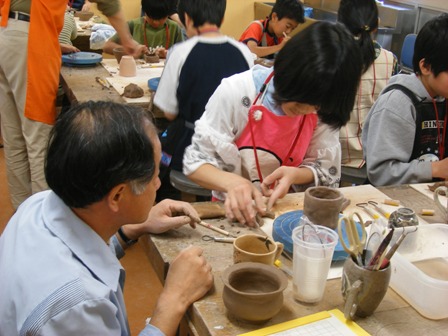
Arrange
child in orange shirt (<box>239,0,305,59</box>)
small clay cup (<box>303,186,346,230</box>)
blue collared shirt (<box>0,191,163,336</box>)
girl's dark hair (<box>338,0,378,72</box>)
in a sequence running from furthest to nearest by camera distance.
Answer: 1. child in orange shirt (<box>239,0,305,59</box>)
2. girl's dark hair (<box>338,0,378,72</box>)
3. small clay cup (<box>303,186,346,230</box>)
4. blue collared shirt (<box>0,191,163,336</box>)

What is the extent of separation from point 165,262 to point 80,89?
2.01 meters

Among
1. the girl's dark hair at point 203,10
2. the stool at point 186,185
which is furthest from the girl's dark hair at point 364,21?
the stool at point 186,185

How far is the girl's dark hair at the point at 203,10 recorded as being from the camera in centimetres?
249

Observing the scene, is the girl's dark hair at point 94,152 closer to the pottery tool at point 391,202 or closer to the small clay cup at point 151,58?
the pottery tool at point 391,202

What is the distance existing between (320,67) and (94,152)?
2.44 ft

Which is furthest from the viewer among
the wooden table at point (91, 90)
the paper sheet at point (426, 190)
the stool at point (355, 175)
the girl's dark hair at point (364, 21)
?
the wooden table at point (91, 90)

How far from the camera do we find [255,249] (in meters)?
1.32

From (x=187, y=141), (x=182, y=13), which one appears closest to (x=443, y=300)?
(x=187, y=141)

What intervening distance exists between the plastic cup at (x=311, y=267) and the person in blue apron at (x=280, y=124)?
365 mm

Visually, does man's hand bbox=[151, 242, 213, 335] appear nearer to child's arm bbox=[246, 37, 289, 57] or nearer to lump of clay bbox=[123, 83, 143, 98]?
lump of clay bbox=[123, 83, 143, 98]

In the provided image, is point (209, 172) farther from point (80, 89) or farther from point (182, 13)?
point (80, 89)

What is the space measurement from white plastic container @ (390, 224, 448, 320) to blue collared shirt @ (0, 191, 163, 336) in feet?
2.10

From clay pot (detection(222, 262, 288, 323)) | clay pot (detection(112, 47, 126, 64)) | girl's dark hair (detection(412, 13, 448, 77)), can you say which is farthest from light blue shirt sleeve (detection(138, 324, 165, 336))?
clay pot (detection(112, 47, 126, 64))

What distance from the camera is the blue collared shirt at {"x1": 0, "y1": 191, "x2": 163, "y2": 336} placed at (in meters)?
0.99
